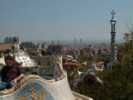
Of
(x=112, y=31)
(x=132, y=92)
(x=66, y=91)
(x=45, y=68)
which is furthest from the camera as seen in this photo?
(x=112, y=31)

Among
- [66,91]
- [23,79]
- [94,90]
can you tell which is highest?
[23,79]

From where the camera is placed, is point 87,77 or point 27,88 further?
point 87,77

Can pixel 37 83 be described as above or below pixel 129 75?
above

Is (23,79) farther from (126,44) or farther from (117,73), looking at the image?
(126,44)

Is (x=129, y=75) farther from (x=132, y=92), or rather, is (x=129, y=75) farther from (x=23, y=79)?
(x=23, y=79)

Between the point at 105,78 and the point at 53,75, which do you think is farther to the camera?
the point at 105,78

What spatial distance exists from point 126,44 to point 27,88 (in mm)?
20237

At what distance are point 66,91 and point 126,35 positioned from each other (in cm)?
1905

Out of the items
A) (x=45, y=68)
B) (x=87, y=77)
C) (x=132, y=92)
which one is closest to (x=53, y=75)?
(x=45, y=68)

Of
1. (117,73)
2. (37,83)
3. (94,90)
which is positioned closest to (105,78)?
(117,73)

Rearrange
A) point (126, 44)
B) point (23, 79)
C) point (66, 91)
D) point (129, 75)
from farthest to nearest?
point (126, 44) → point (129, 75) → point (66, 91) → point (23, 79)

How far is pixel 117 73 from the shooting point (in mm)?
19469

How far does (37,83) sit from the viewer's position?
28.6 feet

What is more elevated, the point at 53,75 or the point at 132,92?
the point at 53,75
